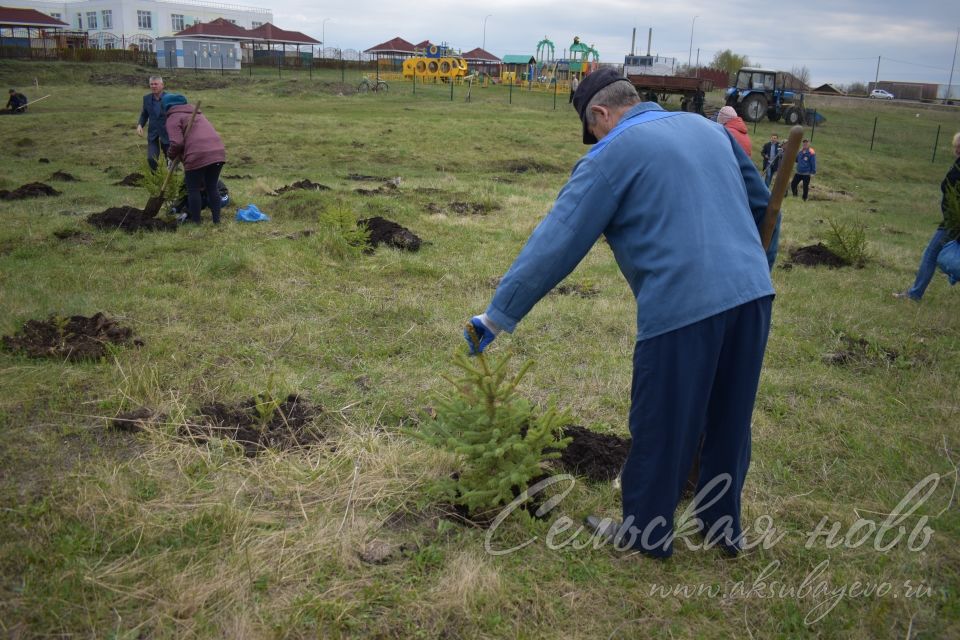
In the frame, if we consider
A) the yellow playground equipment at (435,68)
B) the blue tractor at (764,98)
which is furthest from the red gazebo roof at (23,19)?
the blue tractor at (764,98)

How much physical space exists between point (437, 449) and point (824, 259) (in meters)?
7.42

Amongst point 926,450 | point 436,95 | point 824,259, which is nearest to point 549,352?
point 926,450

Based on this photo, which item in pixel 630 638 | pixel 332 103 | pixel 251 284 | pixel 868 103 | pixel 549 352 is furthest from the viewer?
pixel 868 103

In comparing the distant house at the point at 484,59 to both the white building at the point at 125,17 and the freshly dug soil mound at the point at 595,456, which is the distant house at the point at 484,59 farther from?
the freshly dug soil mound at the point at 595,456

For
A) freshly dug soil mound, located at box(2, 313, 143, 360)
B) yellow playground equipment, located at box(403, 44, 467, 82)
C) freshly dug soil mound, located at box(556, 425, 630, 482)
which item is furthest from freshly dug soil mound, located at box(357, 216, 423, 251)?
yellow playground equipment, located at box(403, 44, 467, 82)

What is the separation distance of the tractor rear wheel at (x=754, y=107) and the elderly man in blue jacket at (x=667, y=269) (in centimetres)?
3089

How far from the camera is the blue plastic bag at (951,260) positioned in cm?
643

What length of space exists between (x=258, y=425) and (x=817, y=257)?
789 centimetres

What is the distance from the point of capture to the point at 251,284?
6.78 m

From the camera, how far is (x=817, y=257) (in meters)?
9.32

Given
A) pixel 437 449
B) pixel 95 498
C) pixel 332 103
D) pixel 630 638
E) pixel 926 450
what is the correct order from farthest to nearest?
pixel 332 103 → pixel 926 450 → pixel 437 449 → pixel 95 498 → pixel 630 638

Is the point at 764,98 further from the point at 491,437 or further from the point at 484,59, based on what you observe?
the point at 484,59

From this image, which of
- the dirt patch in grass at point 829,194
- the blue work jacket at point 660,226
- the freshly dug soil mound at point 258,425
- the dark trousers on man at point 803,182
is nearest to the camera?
the blue work jacket at point 660,226

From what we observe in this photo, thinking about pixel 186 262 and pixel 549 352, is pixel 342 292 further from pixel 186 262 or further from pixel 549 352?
pixel 549 352
